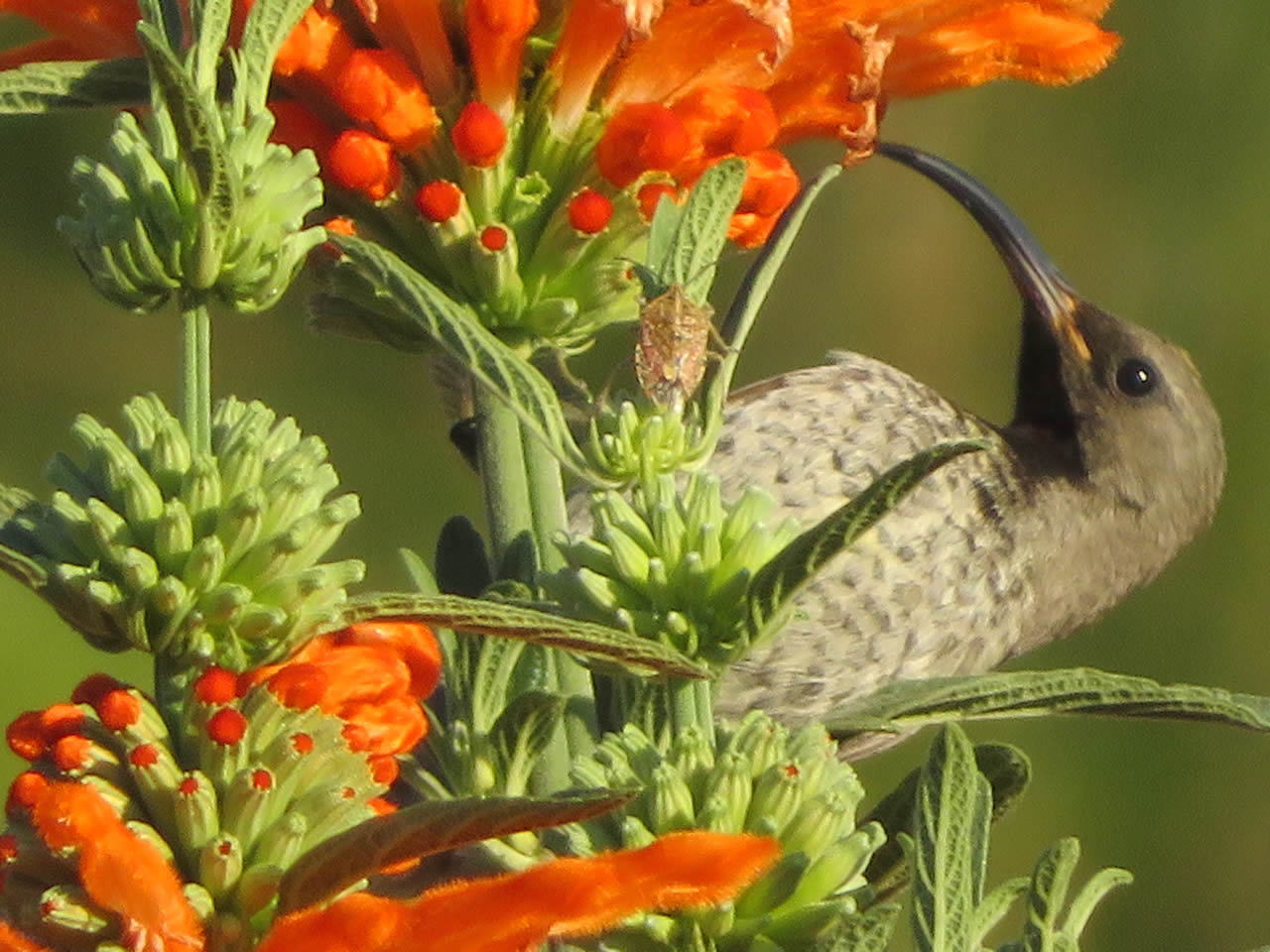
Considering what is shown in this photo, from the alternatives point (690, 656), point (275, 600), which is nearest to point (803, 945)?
point (690, 656)

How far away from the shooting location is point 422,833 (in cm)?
68

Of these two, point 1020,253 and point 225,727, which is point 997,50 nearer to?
point 225,727

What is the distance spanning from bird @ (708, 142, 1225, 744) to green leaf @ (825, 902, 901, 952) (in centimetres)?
119

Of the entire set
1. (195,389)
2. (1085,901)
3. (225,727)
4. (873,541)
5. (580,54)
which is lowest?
(873,541)

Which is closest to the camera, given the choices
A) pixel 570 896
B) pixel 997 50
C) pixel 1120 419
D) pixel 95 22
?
pixel 570 896

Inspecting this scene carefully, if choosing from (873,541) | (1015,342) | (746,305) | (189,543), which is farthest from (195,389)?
(1015,342)

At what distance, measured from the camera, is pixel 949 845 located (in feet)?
2.65

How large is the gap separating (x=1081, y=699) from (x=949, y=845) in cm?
9

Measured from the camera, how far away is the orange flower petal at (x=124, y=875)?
70 centimetres

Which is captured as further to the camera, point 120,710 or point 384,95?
point 384,95

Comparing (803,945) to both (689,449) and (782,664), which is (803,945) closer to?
(689,449)

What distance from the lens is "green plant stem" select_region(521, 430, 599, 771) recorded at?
980 millimetres

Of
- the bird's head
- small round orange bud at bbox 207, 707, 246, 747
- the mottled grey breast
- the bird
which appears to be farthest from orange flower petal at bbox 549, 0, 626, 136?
the bird's head

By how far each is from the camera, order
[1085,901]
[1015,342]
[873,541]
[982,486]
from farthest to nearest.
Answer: [1015,342] → [982,486] → [873,541] → [1085,901]
